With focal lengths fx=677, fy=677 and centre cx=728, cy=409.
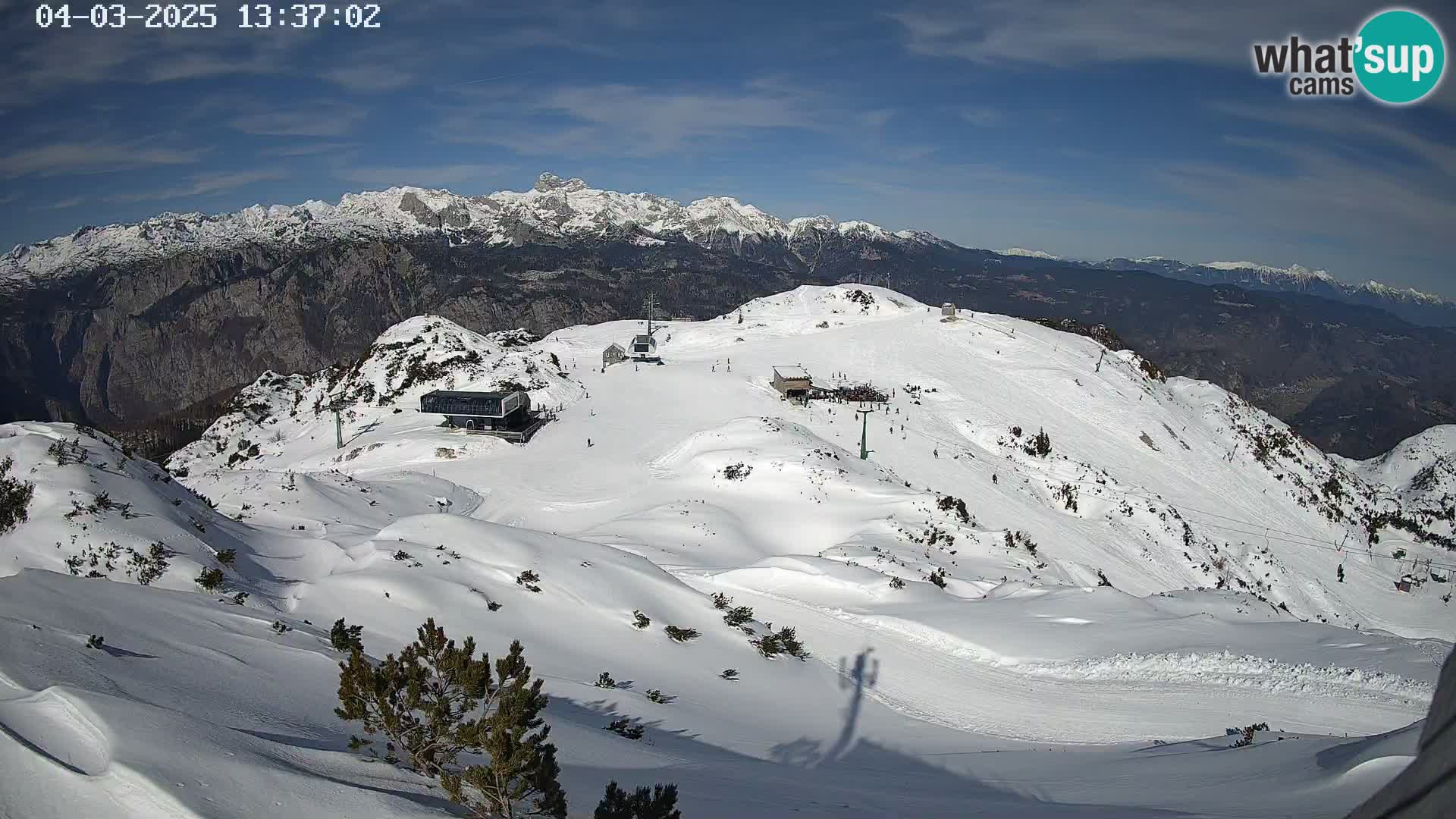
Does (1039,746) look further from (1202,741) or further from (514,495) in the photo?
(514,495)

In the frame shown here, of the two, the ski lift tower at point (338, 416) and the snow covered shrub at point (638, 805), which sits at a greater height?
the ski lift tower at point (338, 416)

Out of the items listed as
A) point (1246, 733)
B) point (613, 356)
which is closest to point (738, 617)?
point (1246, 733)

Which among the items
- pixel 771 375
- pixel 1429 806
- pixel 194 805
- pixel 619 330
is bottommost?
pixel 194 805

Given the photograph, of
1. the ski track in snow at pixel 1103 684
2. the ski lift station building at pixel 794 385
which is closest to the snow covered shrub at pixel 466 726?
the ski track in snow at pixel 1103 684

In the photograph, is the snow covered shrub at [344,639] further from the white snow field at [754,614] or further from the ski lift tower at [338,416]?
the ski lift tower at [338,416]

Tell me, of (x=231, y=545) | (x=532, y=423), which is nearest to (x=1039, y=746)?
(x=231, y=545)

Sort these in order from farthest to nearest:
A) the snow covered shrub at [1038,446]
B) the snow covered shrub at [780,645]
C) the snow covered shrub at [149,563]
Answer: the snow covered shrub at [1038,446]
the snow covered shrub at [780,645]
the snow covered shrub at [149,563]

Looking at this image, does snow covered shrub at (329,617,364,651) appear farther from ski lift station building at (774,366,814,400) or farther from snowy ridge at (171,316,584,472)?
ski lift station building at (774,366,814,400)
